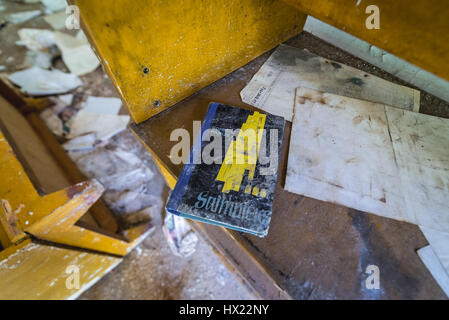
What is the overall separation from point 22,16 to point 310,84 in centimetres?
377

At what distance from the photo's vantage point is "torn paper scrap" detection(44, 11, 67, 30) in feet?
8.21

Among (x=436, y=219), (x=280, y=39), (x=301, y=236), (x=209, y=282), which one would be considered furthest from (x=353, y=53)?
(x=209, y=282)

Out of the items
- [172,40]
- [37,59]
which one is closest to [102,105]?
[37,59]

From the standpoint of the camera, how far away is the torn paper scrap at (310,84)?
694 mm

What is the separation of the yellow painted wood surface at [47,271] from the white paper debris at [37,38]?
243 cm

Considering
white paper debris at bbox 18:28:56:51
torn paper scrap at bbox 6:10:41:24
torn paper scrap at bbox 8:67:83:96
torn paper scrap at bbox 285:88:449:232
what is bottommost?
torn paper scrap at bbox 285:88:449:232

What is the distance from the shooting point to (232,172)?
54 cm

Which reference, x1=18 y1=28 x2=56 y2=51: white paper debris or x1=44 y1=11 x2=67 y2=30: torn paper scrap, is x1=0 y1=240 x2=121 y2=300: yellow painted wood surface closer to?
x1=18 y1=28 x2=56 y2=51: white paper debris

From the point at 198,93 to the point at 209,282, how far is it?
116 centimetres

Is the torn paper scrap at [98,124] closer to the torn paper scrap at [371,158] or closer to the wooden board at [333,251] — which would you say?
the wooden board at [333,251]

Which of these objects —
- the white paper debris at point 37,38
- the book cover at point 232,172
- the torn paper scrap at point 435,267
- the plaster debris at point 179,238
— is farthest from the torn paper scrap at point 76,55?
the torn paper scrap at point 435,267

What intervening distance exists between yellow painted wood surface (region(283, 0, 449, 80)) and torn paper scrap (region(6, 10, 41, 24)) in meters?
3.77

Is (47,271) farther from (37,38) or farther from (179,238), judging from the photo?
(37,38)

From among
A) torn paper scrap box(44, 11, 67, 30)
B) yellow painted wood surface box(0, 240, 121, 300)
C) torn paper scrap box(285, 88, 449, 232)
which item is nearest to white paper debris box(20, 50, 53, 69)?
torn paper scrap box(44, 11, 67, 30)
